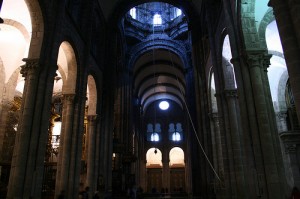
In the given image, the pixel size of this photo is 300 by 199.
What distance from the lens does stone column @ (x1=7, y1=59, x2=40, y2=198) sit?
804 cm

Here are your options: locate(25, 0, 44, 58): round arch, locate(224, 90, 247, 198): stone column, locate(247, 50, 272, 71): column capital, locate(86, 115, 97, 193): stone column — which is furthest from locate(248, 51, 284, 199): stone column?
locate(86, 115, 97, 193): stone column

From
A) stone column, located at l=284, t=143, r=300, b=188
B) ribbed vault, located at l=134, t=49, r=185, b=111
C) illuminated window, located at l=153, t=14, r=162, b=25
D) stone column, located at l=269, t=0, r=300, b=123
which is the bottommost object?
stone column, located at l=284, t=143, r=300, b=188

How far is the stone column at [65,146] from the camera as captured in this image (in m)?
11.5

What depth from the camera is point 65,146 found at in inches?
470

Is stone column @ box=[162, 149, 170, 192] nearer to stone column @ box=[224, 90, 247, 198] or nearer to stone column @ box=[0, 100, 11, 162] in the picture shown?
stone column @ box=[0, 100, 11, 162]

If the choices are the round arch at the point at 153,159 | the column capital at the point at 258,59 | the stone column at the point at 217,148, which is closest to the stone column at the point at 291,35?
the column capital at the point at 258,59

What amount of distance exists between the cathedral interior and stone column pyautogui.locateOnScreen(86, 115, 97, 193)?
0.06m

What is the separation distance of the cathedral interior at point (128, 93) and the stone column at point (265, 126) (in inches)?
1.3

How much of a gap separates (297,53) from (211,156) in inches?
483

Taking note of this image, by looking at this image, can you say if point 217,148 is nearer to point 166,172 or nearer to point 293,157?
point 293,157

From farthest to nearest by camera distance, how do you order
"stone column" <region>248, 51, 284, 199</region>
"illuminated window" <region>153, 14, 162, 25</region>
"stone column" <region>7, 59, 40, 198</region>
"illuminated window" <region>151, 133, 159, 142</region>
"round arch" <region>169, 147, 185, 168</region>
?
"illuminated window" <region>151, 133, 159, 142</region>
"round arch" <region>169, 147, 185, 168</region>
"illuminated window" <region>153, 14, 162, 25</region>
"stone column" <region>7, 59, 40, 198</region>
"stone column" <region>248, 51, 284, 199</region>

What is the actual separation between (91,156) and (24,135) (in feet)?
23.0

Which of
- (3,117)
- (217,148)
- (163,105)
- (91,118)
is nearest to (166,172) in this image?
(163,105)

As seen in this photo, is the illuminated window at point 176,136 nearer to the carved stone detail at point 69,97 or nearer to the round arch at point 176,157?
the round arch at point 176,157
